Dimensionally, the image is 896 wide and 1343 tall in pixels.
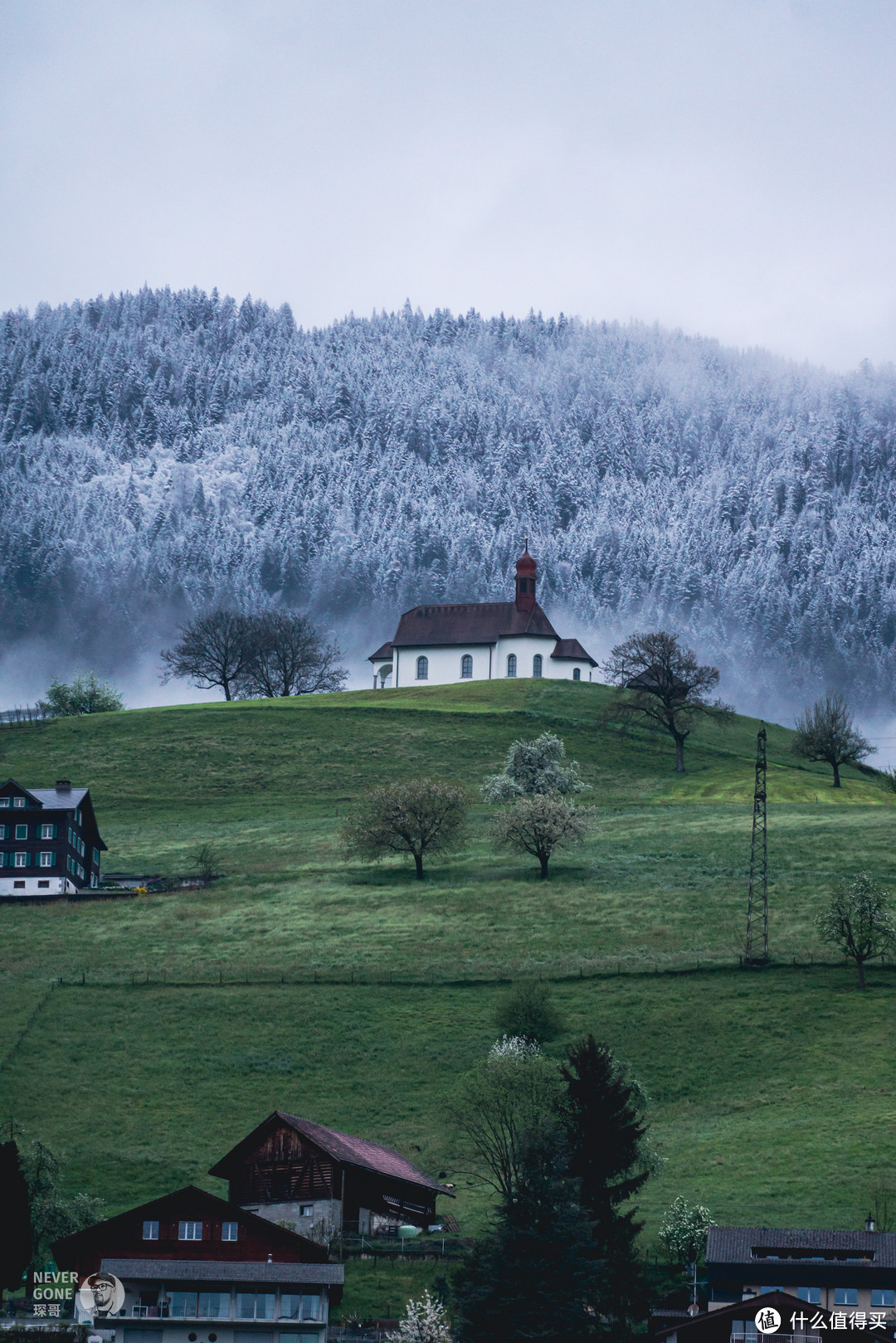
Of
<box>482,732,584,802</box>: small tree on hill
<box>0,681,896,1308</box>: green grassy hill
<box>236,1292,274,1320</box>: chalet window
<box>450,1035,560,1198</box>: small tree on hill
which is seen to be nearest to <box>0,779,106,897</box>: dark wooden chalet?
<box>0,681,896,1308</box>: green grassy hill

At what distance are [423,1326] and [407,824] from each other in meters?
57.4

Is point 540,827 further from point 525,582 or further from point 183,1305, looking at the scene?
point 525,582

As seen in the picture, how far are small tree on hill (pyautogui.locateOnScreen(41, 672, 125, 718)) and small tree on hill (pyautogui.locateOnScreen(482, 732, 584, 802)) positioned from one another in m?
69.3

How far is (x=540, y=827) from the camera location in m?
97.5

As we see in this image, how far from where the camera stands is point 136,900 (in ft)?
308

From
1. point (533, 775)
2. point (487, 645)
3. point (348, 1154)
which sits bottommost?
point (348, 1154)

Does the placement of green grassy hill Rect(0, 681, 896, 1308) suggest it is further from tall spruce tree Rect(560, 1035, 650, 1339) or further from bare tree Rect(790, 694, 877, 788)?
bare tree Rect(790, 694, 877, 788)

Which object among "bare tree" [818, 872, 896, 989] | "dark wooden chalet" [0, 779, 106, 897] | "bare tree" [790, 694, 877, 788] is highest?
"bare tree" [790, 694, 877, 788]

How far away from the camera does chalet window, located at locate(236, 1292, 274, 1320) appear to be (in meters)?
46.8

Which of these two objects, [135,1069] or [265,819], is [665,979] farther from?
[265,819]

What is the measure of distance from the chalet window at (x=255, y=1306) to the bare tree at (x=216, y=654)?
131648mm

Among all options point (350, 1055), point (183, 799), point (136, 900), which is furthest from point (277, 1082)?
point (183, 799)

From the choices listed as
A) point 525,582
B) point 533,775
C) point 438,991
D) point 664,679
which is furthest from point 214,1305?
point 525,582

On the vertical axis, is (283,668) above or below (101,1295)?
above
